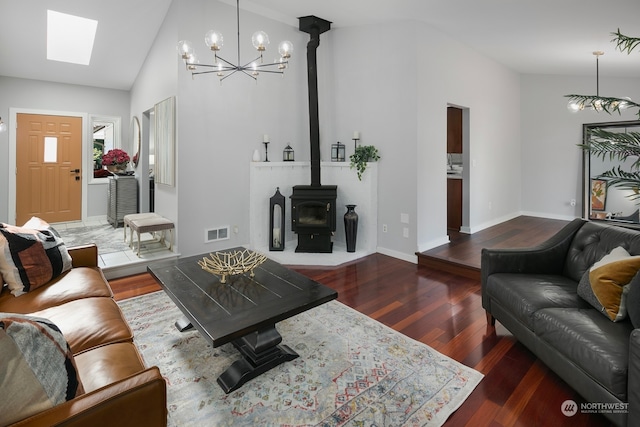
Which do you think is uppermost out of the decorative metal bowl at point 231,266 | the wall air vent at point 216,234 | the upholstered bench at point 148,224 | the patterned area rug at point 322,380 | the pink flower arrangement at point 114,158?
the pink flower arrangement at point 114,158

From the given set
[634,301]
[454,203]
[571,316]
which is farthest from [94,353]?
[454,203]

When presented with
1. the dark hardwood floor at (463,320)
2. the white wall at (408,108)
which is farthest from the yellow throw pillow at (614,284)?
the white wall at (408,108)

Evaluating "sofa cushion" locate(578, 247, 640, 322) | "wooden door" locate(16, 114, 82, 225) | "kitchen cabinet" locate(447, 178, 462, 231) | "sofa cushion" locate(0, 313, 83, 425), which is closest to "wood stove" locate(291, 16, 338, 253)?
"kitchen cabinet" locate(447, 178, 462, 231)

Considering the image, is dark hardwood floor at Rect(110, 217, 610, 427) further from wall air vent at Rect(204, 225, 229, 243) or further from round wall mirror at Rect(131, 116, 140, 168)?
round wall mirror at Rect(131, 116, 140, 168)

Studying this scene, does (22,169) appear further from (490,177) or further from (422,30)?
(490,177)

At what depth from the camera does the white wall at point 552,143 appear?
6.19 meters

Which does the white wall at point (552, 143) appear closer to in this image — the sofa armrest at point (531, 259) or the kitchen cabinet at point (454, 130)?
the kitchen cabinet at point (454, 130)

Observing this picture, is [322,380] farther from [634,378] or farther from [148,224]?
[148,224]

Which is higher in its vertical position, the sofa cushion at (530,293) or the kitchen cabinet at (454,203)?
the kitchen cabinet at (454,203)

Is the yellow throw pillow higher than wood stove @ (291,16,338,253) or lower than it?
lower

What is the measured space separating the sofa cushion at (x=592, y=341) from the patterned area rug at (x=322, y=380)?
507 mm

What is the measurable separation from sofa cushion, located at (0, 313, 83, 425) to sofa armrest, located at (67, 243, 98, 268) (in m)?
1.98

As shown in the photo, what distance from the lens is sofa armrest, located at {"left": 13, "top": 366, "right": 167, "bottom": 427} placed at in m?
0.98

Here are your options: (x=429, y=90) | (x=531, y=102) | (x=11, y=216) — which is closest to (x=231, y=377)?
(x=429, y=90)
